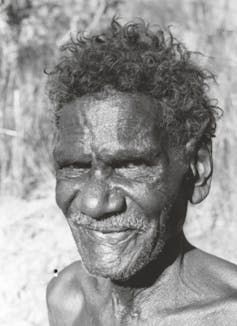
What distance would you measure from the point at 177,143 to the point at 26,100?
3.65m

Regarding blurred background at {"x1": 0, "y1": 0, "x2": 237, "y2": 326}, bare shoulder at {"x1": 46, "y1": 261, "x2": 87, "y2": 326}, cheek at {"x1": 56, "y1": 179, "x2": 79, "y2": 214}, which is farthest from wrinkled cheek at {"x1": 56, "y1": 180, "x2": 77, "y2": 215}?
blurred background at {"x1": 0, "y1": 0, "x2": 237, "y2": 326}

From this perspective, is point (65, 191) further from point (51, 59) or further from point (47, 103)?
point (51, 59)

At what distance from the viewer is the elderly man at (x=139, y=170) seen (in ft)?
7.87

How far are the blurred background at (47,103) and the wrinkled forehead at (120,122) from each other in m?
3.17

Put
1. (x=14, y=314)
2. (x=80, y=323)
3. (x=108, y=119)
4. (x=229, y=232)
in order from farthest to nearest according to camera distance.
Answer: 1. (x=229, y=232)
2. (x=14, y=314)
3. (x=80, y=323)
4. (x=108, y=119)

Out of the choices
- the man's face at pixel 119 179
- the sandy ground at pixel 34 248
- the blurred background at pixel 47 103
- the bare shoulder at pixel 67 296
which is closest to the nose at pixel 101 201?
the man's face at pixel 119 179

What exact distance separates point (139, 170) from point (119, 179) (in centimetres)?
8

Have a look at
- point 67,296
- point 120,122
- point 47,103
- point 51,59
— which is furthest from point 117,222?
point 51,59

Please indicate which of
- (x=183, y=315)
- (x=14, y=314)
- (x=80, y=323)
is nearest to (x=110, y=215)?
(x=183, y=315)

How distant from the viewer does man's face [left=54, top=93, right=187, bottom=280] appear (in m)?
2.38

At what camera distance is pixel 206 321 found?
2.58m

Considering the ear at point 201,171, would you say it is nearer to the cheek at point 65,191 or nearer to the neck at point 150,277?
the neck at point 150,277

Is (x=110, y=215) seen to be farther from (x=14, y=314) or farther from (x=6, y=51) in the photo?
(x=6, y=51)

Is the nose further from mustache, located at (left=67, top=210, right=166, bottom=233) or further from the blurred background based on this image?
the blurred background
